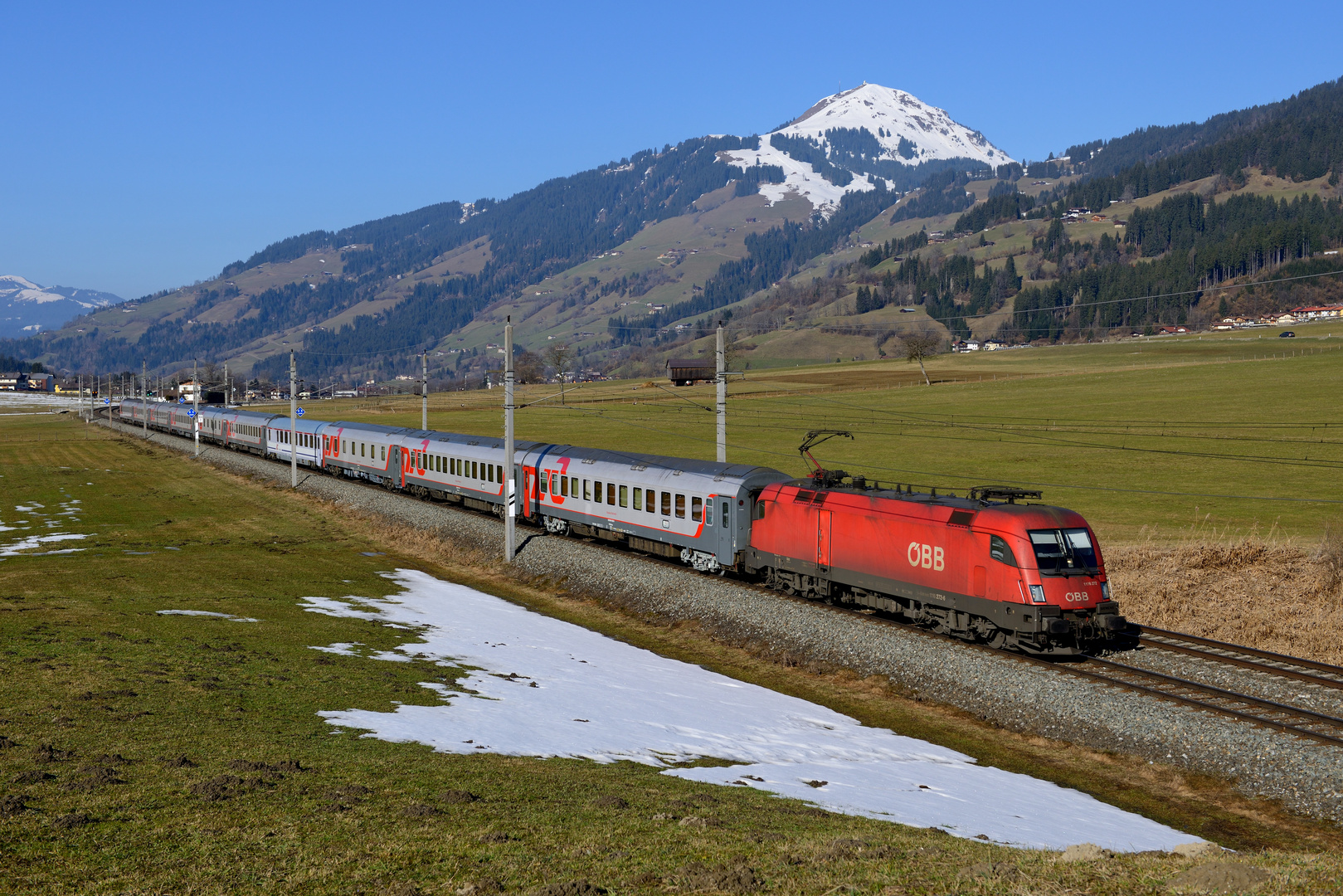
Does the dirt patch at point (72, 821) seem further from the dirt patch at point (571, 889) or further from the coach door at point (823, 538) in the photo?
the coach door at point (823, 538)

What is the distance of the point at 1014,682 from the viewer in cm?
2316

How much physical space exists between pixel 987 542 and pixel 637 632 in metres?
11.6

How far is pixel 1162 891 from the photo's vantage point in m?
10.3

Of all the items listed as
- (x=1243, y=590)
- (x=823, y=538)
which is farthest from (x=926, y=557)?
(x=1243, y=590)

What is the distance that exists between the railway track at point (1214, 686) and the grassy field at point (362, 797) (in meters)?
2.73

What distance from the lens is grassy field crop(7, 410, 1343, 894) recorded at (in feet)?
33.8

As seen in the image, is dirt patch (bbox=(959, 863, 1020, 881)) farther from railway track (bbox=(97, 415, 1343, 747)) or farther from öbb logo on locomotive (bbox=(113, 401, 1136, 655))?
öbb logo on locomotive (bbox=(113, 401, 1136, 655))

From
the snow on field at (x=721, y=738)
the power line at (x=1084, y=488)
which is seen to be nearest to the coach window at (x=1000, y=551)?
the snow on field at (x=721, y=738)

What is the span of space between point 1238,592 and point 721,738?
69.1 ft

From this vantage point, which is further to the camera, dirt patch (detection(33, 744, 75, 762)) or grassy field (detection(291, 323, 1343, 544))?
Result: grassy field (detection(291, 323, 1343, 544))

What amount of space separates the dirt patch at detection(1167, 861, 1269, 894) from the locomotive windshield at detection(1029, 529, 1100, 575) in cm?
1366

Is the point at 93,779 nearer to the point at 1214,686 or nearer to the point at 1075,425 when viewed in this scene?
the point at 1214,686

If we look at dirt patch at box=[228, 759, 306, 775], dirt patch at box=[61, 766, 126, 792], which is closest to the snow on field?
dirt patch at box=[228, 759, 306, 775]

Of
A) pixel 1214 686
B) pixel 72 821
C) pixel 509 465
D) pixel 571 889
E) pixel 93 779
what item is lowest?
pixel 1214 686
